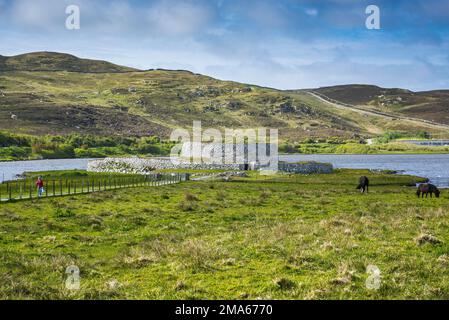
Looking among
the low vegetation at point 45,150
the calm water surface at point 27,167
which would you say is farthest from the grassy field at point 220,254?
the low vegetation at point 45,150

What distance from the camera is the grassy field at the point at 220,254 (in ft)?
50.6

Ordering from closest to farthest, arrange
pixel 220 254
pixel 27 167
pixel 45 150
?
pixel 220 254, pixel 27 167, pixel 45 150

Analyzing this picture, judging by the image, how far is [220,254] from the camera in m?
20.5

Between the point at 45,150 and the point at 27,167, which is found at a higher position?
the point at 45,150

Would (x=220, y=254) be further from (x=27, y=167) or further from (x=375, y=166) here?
(x=375, y=166)

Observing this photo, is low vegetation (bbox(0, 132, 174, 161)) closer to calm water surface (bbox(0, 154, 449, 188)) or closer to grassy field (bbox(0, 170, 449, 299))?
calm water surface (bbox(0, 154, 449, 188))

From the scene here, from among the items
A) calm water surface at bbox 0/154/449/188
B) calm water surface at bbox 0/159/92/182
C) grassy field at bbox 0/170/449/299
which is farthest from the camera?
calm water surface at bbox 0/159/92/182

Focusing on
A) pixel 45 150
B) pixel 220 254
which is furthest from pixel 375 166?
pixel 220 254

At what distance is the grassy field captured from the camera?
1543 centimetres

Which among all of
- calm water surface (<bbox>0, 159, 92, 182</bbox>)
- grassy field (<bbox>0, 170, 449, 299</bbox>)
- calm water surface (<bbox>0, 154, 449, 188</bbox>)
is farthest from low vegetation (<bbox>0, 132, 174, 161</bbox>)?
grassy field (<bbox>0, 170, 449, 299</bbox>)

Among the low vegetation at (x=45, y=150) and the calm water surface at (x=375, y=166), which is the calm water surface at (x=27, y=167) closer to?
the calm water surface at (x=375, y=166)

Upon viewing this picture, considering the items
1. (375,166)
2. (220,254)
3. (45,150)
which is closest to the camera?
(220,254)
